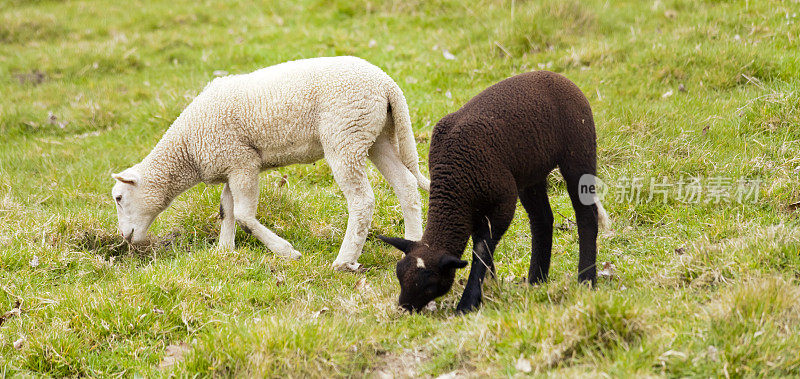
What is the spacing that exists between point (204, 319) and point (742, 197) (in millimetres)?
4275

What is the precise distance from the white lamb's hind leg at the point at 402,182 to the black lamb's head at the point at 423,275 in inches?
55.3

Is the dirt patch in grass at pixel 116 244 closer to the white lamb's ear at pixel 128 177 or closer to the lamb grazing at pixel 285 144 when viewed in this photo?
the lamb grazing at pixel 285 144

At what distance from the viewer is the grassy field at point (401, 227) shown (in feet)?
11.6

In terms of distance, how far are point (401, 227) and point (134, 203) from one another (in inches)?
92.7

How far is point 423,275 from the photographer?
13.5ft

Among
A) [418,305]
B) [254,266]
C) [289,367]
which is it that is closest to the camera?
[289,367]

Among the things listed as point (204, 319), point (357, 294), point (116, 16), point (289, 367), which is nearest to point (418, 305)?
point (357, 294)

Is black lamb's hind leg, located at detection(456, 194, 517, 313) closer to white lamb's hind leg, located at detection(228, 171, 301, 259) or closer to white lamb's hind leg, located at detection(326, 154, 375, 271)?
white lamb's hind leg, located at detection(326, 154, 375, 271)

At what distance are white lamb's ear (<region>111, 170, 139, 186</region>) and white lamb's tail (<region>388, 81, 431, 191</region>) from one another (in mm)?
2244

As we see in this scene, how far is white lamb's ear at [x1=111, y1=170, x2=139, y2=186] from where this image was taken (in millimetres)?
5629

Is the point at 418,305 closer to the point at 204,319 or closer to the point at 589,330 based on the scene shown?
the point at 589,330

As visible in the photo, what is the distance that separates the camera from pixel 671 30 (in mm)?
8977

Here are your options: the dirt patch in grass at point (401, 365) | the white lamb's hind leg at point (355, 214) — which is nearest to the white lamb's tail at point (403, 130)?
the white lamb's hind leg at point (355, 214)

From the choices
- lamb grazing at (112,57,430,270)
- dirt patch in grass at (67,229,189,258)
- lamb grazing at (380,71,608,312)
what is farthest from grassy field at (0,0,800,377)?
lamb grazing at (112,57,430,270)
